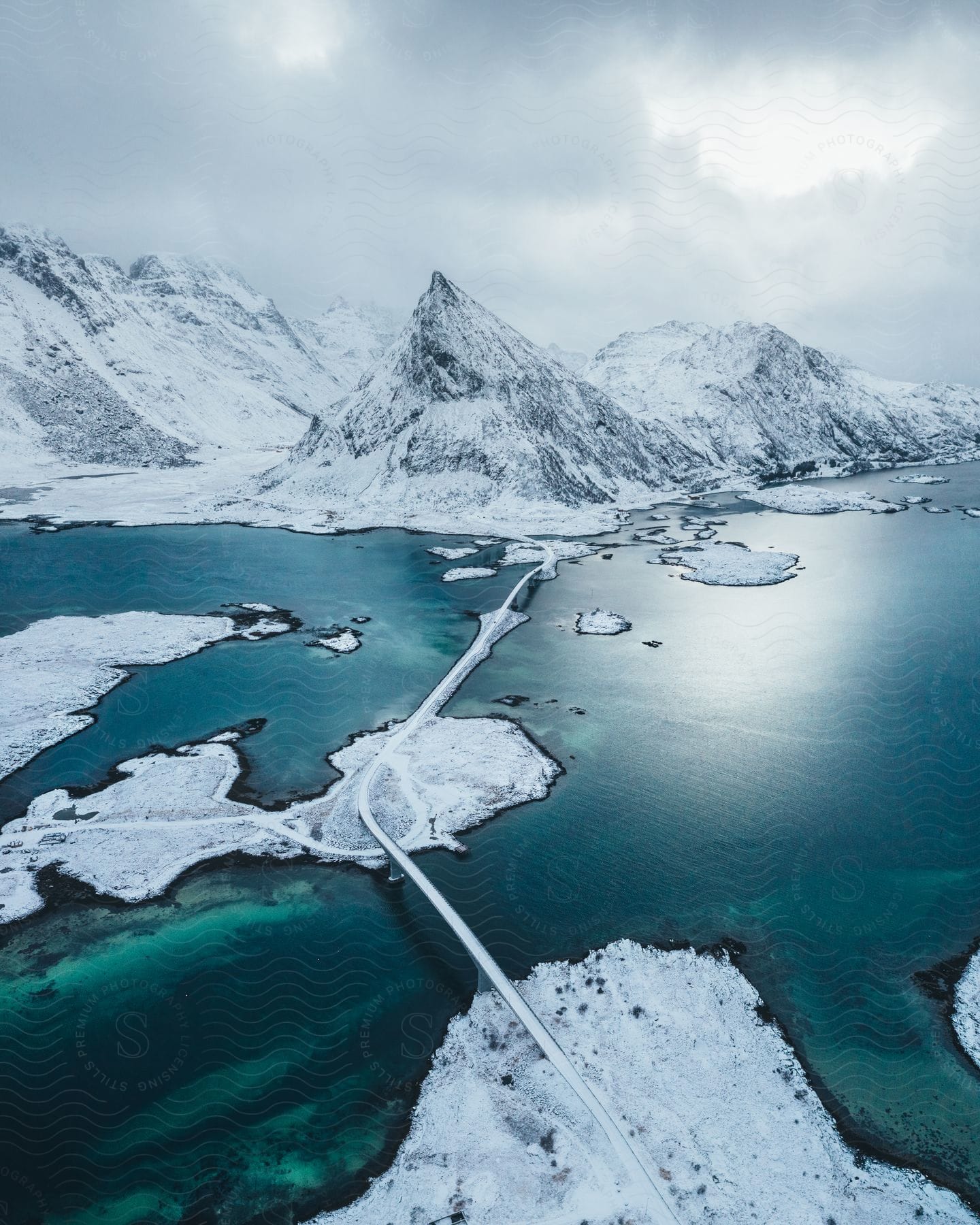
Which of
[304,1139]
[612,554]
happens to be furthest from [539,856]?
[612,554]

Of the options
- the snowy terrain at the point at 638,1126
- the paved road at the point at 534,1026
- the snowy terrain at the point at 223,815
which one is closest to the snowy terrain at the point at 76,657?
the snowy terrain at the point at 223,815

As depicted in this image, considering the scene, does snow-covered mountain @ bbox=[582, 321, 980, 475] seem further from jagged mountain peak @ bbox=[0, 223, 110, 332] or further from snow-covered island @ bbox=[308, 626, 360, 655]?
jagged mountain peak @ bbox=[0, 223, 110, 332]

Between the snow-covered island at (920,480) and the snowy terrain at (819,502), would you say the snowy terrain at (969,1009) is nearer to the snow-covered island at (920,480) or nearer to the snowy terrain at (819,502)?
the snowy terrain at (819,502)

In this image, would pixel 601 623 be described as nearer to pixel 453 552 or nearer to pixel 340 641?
pixel 340 641

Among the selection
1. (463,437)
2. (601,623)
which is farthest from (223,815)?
(463,437)

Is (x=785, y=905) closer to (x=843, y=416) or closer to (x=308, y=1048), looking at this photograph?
(x=308, y=1048)
